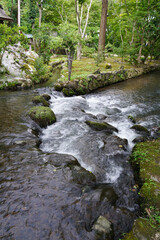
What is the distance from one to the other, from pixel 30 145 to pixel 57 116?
3078 millimetres

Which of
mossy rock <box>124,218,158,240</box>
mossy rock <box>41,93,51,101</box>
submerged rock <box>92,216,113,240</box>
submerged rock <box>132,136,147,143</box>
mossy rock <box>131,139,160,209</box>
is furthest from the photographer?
mossy rock <box>41,93,51,101</box>

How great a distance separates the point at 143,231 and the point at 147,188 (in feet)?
Result: 3.74

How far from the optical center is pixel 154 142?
5246 millimetres

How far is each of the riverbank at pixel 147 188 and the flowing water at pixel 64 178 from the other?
28 cm

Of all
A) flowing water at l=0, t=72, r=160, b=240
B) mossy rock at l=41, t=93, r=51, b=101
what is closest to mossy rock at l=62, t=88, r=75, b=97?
mossy rock at l=41, t=93, r=51, b=101

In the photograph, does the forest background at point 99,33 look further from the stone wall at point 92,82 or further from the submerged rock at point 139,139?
the submerged rock at point 139,139

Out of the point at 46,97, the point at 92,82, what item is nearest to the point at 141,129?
the point at 46,97

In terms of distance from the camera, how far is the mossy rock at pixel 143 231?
7.80ft

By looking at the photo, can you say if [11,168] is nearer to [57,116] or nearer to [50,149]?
[50,149]

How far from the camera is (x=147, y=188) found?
3.43 m

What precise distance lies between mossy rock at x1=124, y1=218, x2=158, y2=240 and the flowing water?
1.15ft

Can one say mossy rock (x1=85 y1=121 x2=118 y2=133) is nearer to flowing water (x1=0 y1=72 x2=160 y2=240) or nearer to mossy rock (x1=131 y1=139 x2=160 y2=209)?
flowing water (x1=0 y1=72 x2=160 y2=240)

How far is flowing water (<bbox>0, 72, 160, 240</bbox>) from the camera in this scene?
274 cm

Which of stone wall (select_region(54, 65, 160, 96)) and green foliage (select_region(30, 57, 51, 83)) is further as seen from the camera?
→ green foliage (select_region(30, 57, 51, 83))
